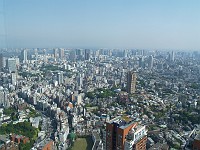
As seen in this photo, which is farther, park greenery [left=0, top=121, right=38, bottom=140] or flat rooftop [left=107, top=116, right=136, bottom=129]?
park greenery [left=0, top=121, right=38, bottom=140]

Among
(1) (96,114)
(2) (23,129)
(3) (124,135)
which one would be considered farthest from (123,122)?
(1) (96,114)

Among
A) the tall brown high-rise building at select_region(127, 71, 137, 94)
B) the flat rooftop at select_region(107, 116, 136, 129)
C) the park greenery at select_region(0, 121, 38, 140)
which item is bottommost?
the park greenery at select_region(0, 121, 38, 140)

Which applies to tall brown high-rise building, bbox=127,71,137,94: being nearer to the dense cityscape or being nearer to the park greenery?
the dense cityscape

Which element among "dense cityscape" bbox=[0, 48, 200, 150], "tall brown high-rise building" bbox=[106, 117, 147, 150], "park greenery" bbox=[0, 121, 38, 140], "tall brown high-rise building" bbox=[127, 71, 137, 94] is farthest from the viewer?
"tall brown high-rise building" bbox=[127, 71, 137, 94]

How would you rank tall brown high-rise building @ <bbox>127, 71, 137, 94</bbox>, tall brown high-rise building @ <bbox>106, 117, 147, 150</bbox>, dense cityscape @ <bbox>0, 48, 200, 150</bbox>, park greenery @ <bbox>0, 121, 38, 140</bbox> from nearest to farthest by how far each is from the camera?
tall brown high-rise building @ <bbox>106, 117, 147, 150</bbox> < dense cityscape @ <bbox>0, 48, 200, 150</bbox> < park greenery @ <bbox>0, 121, 38, 140</bbox> < tall brown high-rise building @ <bbox>127, 71, 137, 94</bbox>


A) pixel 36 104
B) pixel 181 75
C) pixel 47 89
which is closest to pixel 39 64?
pixel 47 89

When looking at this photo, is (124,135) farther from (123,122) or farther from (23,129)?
(23,129)

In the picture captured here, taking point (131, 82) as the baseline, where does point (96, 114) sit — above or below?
below

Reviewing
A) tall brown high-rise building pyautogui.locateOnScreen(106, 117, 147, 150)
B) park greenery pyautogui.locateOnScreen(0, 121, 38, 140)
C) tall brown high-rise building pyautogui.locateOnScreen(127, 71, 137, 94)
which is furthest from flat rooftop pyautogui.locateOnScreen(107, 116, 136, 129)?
tall brown high-rise building pyautogui.locateOnScreen(127, 71, 137, 94)
